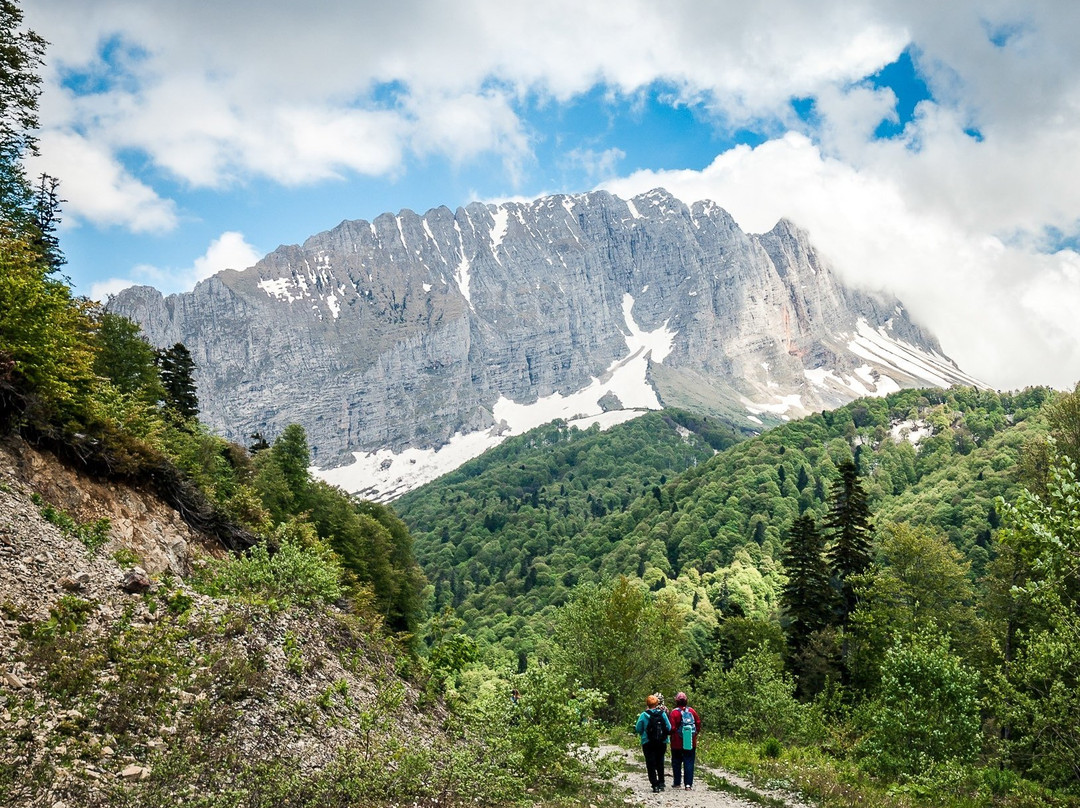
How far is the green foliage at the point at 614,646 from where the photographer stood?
33281 mm

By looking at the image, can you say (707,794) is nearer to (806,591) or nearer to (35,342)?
(35,342)

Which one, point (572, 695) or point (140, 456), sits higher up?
point (140, 456)

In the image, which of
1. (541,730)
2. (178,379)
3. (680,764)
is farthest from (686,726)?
(178,379)

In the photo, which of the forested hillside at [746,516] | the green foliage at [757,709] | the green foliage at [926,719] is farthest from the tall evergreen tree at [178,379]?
the forested hillside at [746,516]

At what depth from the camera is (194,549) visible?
21312 millimetres

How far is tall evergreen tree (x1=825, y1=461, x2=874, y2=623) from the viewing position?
3719 cm

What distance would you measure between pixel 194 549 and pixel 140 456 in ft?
10.8

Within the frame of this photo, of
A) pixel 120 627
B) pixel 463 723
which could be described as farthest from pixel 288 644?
pixel 463 723

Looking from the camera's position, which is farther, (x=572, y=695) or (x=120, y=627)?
(x=572, y=695)

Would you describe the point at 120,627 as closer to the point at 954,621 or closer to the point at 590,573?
the point at 954,621

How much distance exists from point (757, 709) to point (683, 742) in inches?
444

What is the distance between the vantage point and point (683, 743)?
15.7 metres

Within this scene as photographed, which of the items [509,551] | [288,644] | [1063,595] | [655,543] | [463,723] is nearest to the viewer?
[288,644]

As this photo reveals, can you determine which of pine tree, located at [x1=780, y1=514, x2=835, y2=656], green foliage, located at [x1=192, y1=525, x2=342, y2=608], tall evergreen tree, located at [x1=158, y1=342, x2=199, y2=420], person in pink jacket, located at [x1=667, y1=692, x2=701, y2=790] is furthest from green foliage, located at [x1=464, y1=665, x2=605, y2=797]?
tall evergreen tree, located at [x1=158, y1=342, x2=199, y2=420]
